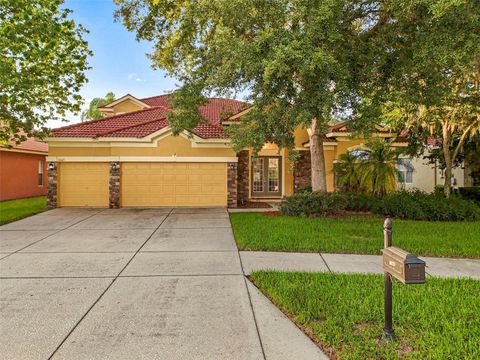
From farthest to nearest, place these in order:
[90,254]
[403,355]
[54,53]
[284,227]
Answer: [54,53], [284,227], [90,254], [403,355]

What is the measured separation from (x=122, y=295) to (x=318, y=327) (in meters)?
2.80

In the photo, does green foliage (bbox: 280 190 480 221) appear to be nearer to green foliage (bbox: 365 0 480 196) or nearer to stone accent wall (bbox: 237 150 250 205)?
green foliage (bbox: 365 0 480 196)

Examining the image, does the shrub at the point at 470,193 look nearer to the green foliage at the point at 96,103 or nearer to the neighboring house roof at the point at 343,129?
the neighboring house roof at the point at 343,129

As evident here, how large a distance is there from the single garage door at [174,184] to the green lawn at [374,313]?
9.49 meters

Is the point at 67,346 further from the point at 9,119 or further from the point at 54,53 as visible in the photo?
the point at 54,53

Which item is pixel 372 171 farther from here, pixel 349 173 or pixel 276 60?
pixel 276 60

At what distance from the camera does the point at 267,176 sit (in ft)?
59.0

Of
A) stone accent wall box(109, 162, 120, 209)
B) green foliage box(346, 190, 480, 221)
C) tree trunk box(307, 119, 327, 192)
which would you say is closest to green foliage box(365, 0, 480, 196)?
tree trunk box(307, 119, 327, 192)

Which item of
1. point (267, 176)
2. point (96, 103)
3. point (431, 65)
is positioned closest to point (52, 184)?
point (267, 176)

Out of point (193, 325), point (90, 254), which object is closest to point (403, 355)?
point (193, 325)

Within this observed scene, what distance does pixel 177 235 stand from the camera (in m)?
8.77

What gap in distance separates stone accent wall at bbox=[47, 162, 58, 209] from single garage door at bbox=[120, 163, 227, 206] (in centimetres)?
299

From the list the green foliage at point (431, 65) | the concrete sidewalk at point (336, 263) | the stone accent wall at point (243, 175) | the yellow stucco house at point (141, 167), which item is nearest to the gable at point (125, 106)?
the yellow stucco house at point (141, 167)

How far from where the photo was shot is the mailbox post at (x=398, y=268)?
2.98 meters
